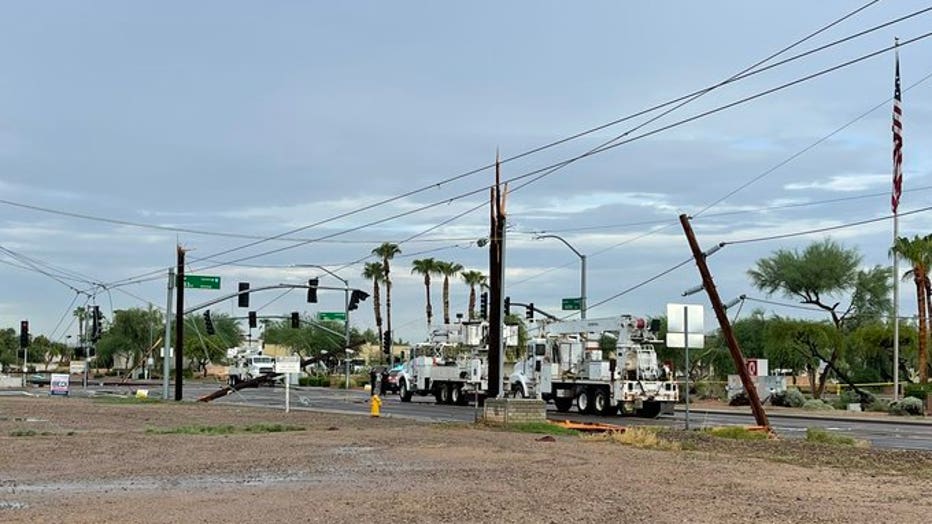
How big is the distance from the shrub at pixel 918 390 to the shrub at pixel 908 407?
3101 millimetres

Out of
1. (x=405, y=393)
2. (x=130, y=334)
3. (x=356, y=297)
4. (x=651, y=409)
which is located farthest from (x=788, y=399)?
(x=130, y=334)

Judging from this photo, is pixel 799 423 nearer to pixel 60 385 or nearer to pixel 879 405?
pixel 879 405

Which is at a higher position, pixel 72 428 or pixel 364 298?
pixel 364 298

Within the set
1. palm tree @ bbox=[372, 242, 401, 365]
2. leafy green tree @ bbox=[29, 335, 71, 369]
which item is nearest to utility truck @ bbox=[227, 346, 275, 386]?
palm tree @ bbox=[372, 242, 401, 365]

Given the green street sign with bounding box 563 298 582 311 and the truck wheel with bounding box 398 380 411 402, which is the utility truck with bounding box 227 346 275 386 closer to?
the truck wheel with bounding box 398 380 411 402

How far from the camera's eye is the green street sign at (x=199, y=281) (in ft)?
177

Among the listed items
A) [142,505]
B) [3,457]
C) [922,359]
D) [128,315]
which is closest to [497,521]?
[142,505]

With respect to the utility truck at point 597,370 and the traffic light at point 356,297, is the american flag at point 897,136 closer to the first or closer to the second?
the utility truck at point 597,370

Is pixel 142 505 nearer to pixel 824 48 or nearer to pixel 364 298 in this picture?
pixel 824 48

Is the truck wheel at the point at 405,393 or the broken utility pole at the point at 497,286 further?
the truck wheel at the point at 405,393

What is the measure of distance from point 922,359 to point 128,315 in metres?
98.1

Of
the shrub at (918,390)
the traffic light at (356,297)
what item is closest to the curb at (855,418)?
the shrub at (918,390)

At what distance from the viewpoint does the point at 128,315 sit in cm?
13250

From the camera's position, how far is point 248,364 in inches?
3425
